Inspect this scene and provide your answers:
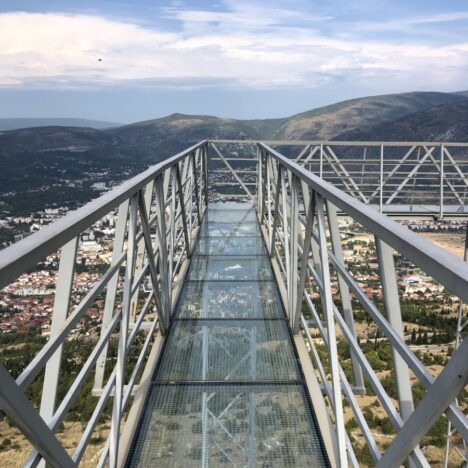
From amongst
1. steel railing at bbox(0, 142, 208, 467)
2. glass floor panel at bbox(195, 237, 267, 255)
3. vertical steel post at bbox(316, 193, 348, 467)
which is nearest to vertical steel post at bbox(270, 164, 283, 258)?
glass floor panel at bbox(195, 237, 267, 255)

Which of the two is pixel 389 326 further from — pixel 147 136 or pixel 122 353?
pixel 147 136

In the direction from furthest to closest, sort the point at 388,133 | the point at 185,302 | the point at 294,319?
the point at 388,133 → the point at 185,302 → the point at 294,319

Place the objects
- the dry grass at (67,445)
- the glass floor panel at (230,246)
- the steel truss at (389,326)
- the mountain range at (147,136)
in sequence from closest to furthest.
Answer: the steel truss at (389,326) → the glass floor panel at (230,246) → the dry grass at (67,445) → the mountain range at (147,136)

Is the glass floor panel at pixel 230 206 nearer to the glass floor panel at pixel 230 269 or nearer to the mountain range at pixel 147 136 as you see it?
the glass floor panel at pixel 230 269

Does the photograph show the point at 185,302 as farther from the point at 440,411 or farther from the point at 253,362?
the point at 440,411

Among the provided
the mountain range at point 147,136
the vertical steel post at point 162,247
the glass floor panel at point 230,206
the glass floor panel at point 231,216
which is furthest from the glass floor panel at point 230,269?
the mountain range at point 147,136

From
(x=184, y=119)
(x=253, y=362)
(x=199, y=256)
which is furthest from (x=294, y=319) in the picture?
(x=184, y=119)
